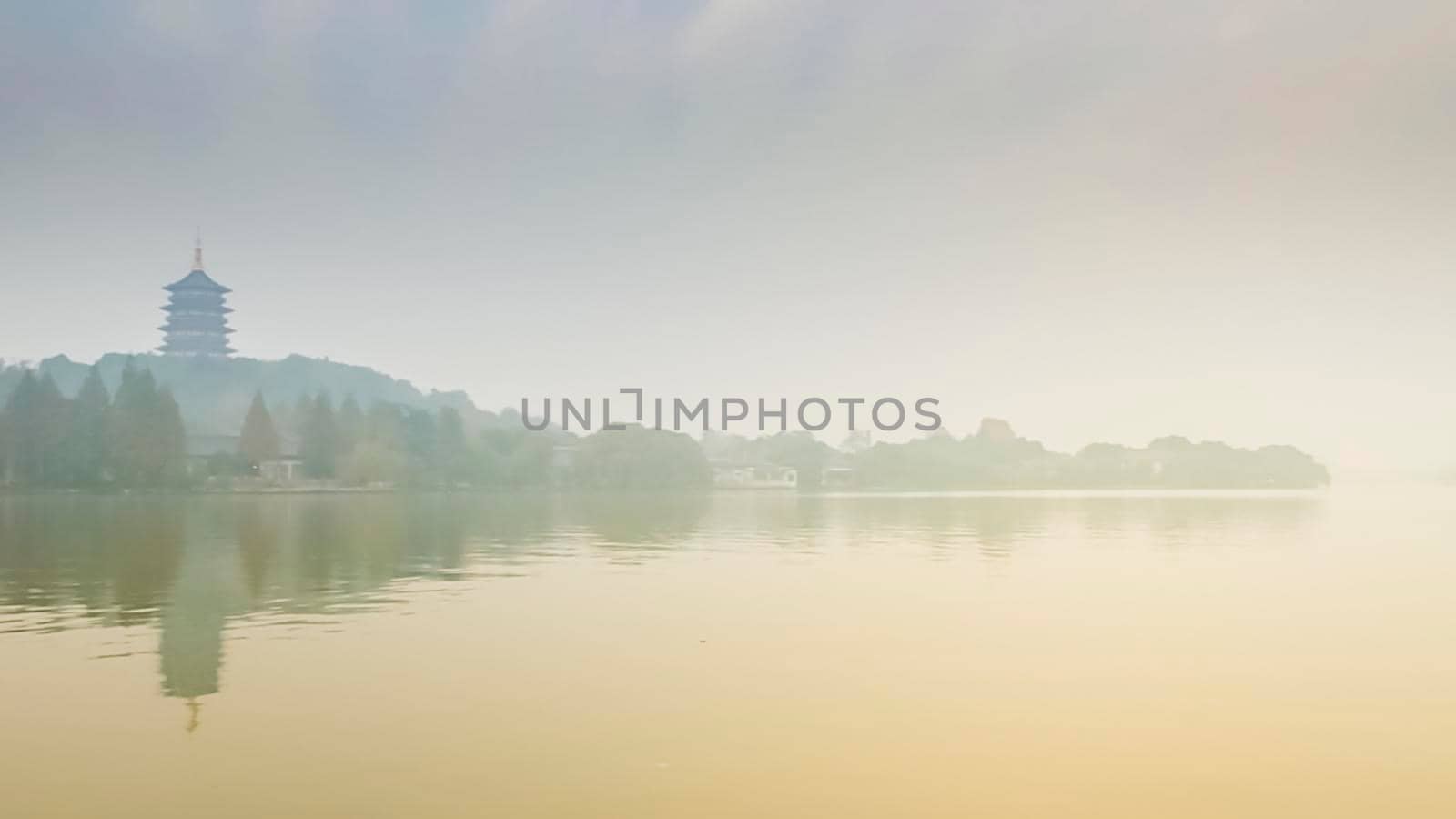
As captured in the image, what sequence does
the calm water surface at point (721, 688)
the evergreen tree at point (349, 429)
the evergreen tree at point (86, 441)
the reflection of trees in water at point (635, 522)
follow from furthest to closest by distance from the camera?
the evergreen tree at point (349, 429) < the evergreen tree at point (86, 441) < the reflection of trees in water at point (635, 522) < the calm water surface at point (721, 688)

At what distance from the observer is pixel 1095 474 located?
360ft

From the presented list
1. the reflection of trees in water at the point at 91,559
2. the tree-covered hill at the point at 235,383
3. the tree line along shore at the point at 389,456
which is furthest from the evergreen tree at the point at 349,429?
the tree-covered hill at the point at 235,383

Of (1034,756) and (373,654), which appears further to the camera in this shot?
(373,654)

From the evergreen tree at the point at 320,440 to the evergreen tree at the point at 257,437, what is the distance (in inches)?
69.1

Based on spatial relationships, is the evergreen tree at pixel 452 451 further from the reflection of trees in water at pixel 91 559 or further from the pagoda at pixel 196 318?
the pagoda at pixel 196 318

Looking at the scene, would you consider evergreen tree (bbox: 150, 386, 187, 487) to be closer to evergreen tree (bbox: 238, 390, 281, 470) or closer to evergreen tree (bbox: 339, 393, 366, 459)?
evergreen tree (bbox: 238, 390, 281, 470)

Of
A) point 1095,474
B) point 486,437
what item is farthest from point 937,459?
point 486,437

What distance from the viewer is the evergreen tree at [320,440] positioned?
219ft

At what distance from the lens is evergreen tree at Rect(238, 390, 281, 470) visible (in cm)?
6531

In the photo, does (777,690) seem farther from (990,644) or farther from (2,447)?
(2,447)

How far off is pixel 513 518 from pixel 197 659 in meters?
28.6

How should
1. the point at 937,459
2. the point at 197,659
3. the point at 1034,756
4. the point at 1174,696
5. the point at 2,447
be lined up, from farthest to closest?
the point at 937,459, the point at 2,447, the point at 197,659, the point at 1174,696, the point at 1034,756

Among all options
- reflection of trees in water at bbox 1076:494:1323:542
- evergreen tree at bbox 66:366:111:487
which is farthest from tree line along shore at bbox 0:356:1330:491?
reflection of trees in water at bbox 1076:494:1323:542

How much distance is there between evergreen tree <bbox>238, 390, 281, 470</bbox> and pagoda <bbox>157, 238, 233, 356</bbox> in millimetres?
62204
